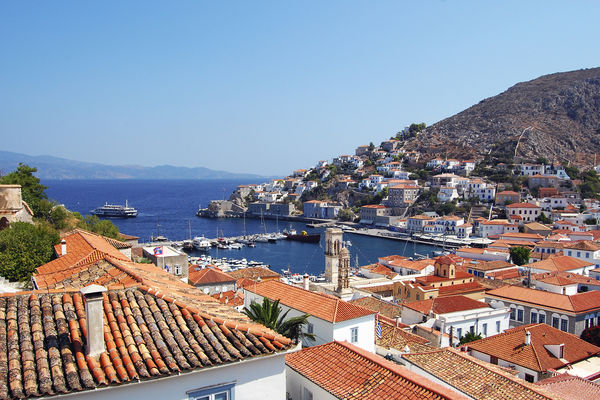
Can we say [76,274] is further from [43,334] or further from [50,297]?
[43,334]

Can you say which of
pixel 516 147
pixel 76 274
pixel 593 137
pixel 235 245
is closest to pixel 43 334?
pixel 76 274

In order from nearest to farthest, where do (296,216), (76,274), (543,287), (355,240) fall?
(76,274) → (543,287) → (355,240) → (296,216)

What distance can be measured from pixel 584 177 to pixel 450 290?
76.2 metres

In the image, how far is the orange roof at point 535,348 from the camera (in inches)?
530

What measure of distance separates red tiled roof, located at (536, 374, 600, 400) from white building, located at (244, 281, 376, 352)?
4081mm

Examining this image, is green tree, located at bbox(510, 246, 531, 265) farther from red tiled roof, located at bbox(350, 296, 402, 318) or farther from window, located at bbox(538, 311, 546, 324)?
red tiled roof, located at bbox(350, 296, 402, 318)

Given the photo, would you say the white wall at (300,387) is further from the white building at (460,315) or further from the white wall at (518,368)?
the white building at (460,315)

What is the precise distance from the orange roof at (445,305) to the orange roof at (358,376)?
12.2 metres

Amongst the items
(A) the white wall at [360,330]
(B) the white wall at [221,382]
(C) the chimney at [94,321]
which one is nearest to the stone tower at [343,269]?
(A) the white wall at [360,330]

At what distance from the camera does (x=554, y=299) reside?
19.9 meters

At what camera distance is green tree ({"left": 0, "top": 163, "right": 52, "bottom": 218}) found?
22.0 metres

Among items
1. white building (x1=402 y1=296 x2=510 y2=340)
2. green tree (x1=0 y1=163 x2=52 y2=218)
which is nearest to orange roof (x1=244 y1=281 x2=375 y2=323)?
white building (x1=402 y1=296 x2=510 y2=340)

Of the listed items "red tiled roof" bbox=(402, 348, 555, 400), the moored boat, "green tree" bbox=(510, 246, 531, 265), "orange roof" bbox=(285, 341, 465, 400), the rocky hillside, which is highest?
the rocky hillside

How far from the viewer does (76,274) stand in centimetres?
724
